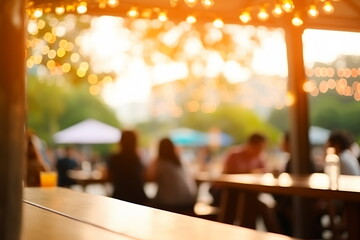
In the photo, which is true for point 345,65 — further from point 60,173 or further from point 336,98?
point 60,173

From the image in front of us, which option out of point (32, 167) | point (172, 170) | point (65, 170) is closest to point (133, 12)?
point (172, 170)

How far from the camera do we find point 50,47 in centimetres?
1066

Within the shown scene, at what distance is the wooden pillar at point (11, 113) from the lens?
4.78 ft

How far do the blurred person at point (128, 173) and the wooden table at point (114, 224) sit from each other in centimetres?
350

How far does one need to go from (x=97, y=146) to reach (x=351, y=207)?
86.3 feet

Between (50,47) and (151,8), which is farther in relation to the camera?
(50,47)

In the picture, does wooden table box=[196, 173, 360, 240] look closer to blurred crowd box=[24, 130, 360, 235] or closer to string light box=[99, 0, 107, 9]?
blurred crowd box=[24, 130, 360, 235]

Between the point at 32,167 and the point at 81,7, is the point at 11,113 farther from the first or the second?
the point at 32,167

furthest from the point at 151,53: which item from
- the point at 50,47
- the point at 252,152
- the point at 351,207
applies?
the point at 351,207

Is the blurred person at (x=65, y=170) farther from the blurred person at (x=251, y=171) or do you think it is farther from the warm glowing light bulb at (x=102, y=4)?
the warm glowing light bulb at (x=102, y=4)

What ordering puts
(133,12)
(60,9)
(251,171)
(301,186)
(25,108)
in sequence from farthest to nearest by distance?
(251,171) < (133,12) < (60,9) < (301,186) < (25,108)

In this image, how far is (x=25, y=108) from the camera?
61.7 inches

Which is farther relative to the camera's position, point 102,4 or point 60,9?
point 102,4

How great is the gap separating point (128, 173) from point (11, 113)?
17.3ft
